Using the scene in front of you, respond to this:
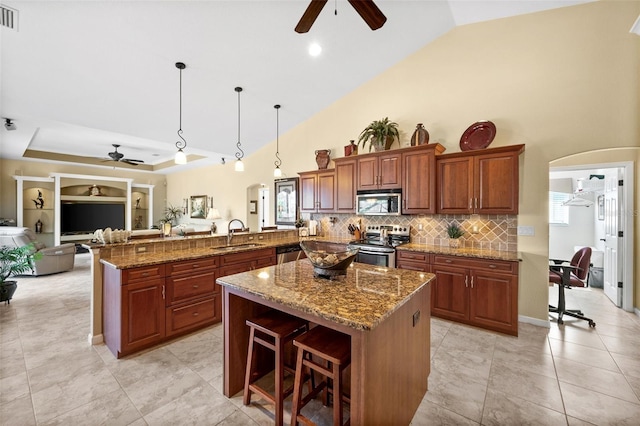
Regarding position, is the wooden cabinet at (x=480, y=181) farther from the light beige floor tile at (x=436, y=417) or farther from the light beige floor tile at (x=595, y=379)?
the light beige floor tile at (x=436, y=417)

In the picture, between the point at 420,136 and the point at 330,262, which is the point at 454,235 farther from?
the point at 330,262

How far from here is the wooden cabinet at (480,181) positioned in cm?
321

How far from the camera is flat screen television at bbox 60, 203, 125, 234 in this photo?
27.5ft

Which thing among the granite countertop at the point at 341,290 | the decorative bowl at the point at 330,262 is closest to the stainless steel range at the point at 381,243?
the granite countertop at the point at 341,290

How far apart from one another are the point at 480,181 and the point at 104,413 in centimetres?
432

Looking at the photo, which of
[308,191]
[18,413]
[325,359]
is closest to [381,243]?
[308,191]

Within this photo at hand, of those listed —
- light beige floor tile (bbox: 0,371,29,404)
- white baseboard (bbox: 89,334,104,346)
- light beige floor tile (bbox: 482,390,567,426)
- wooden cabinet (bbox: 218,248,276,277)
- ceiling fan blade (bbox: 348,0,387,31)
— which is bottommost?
light beige floor tile (bbox: 482,390,567,426)

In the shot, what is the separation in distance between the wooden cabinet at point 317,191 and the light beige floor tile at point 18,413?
397 centimetres

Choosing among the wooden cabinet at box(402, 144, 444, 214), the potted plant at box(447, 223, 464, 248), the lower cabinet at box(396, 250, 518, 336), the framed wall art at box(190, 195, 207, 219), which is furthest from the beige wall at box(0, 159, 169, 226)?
the potted plant at box(447, 223, 464, 248)

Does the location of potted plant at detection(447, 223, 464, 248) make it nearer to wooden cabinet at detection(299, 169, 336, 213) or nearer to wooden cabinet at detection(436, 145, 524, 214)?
wooden cabinet at detection(436, 145, 524, 214)

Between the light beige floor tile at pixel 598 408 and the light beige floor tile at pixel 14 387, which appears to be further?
the light beige floor tile at pixel 14 387

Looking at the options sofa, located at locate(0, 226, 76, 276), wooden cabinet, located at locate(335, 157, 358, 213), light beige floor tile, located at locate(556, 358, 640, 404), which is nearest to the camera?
light beige floor tile, located at locate(556, 358, 640, 404)

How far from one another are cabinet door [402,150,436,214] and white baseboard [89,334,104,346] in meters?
4.02

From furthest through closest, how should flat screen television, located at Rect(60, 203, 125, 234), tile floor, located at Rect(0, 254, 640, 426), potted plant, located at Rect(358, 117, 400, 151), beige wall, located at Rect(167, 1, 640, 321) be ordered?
flat screen television, located at Rect(60, 203, 125, 234), potted plant, located at Rect(358, 117, 400, 151), beige wall, located at Rect(167, 1, 640, 321), tile floor, located at Rect(0, 254, 640, 426)
